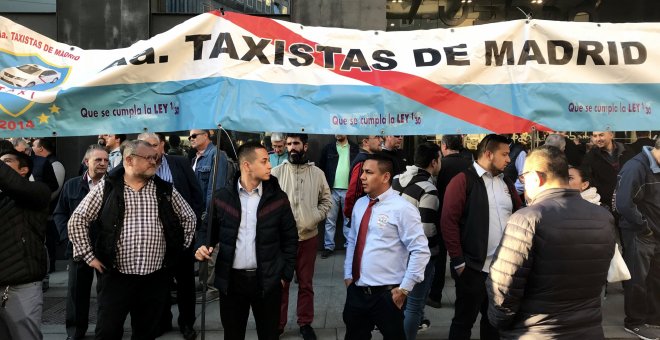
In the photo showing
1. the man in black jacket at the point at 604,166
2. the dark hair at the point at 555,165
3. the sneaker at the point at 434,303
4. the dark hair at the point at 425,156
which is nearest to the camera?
the dark hair at the point at 555,165

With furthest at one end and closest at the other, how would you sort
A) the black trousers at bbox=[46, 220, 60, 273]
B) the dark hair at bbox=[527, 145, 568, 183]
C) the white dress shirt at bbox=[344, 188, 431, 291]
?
1. the black trousers at bbox=[46, 220, 60, 273]
2. the white dress shirt at bbox=[344, 188, 431, 291]
3. the dark hair at bbox=[527, 145, 568, 183]

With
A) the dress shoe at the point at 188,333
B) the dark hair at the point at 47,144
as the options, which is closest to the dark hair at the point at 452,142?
the dress shoe at the point at 188,333

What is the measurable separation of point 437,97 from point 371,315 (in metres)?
1.78

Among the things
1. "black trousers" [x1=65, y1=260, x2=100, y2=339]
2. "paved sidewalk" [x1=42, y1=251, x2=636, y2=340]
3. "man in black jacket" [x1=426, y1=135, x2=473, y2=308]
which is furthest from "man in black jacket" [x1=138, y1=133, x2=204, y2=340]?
"man in black jacket" [x1=426, y1=135, x2=473, y2=308]

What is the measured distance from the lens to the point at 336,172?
895 centimetres

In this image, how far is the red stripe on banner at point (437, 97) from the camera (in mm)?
4129

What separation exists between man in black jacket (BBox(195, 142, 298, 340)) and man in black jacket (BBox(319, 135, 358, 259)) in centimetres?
454

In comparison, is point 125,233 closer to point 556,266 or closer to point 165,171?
point 165,171

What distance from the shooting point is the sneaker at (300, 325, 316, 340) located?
5.71 meters

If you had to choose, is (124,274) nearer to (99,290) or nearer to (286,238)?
(99,290)

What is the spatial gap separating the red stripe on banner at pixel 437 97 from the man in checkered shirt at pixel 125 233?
1.48 meters

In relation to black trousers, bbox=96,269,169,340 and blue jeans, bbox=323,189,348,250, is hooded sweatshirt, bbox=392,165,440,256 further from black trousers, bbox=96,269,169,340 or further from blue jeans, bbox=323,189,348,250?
blue jeans, bbox=323,189,348,250

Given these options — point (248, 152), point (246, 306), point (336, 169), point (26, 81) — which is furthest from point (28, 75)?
point (336, 169)

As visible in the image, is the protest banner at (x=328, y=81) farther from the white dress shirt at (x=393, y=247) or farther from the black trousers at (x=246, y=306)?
the black trousers at (x=246, y=306)
